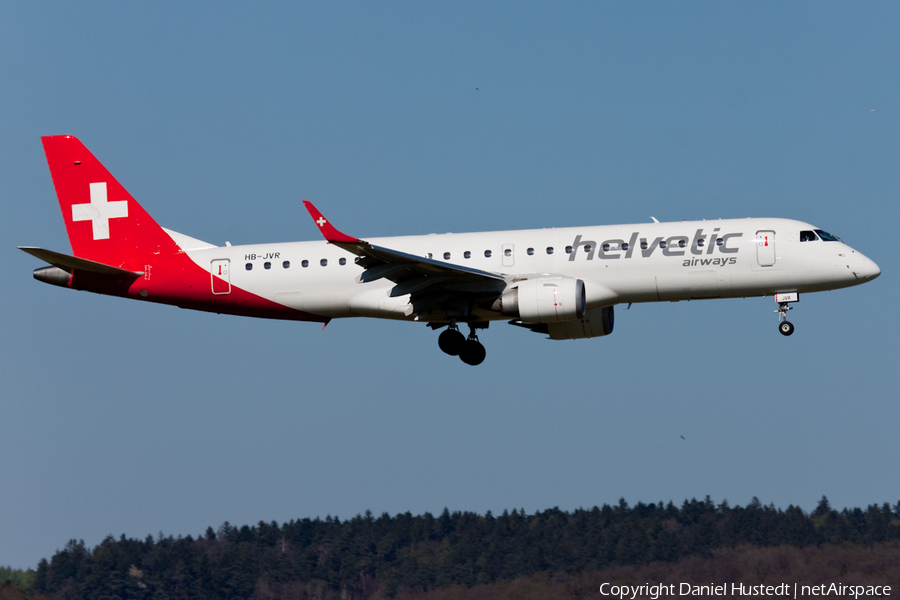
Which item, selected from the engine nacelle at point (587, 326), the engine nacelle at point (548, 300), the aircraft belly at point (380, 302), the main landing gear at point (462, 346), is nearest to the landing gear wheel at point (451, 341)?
the main landing gear at point (462, 346)

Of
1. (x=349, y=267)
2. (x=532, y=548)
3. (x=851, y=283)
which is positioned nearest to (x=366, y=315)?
(x=349, y=267)

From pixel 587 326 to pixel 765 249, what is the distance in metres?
6.66

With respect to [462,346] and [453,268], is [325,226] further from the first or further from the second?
[462,346]

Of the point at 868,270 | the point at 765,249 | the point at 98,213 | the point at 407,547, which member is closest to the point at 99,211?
the point at 98,213

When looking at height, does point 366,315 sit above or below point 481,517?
above

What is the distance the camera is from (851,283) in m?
34.8

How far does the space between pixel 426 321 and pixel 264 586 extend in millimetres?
37462

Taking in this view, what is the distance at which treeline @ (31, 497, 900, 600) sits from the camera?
68.6m

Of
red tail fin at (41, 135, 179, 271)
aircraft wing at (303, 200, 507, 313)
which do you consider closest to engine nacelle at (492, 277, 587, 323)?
aircraft wing at (303, 200, 507, 313)

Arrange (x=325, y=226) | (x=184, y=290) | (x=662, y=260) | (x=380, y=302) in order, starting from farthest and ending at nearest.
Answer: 1. (x=184, y=290)
2. (x=380, y=302)
3. (x=662, y=260)
4. (x=325, y=226)

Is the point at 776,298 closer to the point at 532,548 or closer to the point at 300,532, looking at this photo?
the point at 532,548

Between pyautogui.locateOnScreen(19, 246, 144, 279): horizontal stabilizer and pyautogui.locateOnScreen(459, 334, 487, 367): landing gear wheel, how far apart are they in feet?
37.0

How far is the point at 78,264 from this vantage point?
36969 millimetres

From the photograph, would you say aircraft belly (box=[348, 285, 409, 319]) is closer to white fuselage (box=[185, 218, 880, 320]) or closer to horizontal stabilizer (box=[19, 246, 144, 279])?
white fuselage (box=[185, 218, 880, 320])
